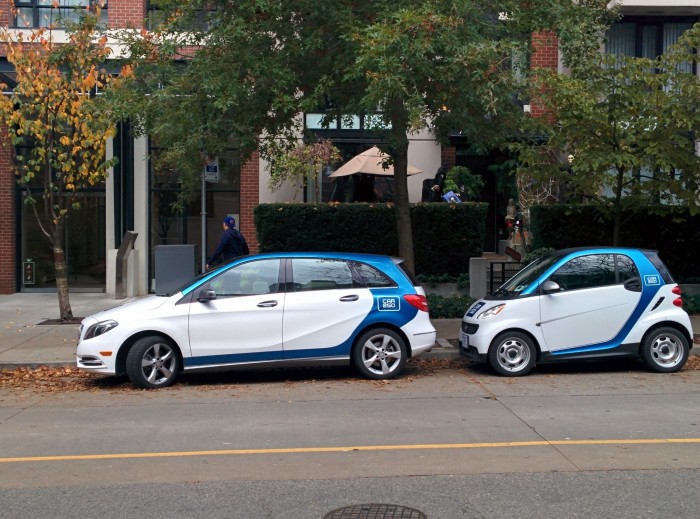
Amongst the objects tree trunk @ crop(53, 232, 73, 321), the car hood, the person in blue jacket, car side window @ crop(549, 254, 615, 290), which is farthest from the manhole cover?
tree trunk @ crop(53, 232, 73, 321)

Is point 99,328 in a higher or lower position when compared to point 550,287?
lower

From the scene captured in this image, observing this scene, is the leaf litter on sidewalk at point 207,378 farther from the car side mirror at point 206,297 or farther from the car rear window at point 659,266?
the car rear window at point 659,266

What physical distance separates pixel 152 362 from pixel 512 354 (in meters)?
4.53

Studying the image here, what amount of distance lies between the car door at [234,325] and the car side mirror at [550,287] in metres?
3.33

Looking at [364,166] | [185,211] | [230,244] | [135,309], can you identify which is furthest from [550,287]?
[185,211]

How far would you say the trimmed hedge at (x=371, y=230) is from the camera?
17516mm

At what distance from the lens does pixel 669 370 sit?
10.9 meters

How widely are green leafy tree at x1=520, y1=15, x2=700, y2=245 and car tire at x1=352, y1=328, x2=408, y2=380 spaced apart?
14.8ft

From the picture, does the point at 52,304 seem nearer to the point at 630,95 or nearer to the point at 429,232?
the point at 429,232

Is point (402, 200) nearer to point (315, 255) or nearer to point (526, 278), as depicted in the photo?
point (526, 278)

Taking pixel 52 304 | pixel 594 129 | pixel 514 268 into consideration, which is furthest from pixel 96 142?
pixel 514 268

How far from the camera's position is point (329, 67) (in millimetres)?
12672

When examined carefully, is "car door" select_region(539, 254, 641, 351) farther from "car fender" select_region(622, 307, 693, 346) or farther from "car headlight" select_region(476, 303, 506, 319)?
"car headlight" select_region(476, 303, 506, 319)

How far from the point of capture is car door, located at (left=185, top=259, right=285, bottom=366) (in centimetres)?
1003
